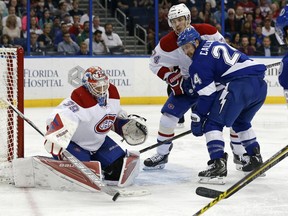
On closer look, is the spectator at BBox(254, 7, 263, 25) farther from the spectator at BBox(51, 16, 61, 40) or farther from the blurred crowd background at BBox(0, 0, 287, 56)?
the spectator at BBox(51, 16, 61, 40)

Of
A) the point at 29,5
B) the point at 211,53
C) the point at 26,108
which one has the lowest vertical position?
the point at 26,108

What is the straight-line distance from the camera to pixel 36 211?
13.3 feet

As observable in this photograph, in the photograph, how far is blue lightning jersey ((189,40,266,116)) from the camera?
4.62 meters

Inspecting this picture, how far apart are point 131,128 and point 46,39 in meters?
5.44

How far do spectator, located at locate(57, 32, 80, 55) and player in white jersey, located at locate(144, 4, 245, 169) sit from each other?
4.69 meters

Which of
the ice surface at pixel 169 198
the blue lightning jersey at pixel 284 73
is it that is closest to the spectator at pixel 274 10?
the ice surface at pixel 169 198

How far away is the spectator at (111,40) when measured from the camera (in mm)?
10477

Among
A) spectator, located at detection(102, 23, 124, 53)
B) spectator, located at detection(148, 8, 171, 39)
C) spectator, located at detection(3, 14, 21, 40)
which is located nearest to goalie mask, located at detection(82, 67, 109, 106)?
spectator, located at detection(3, 14, 21, 40)

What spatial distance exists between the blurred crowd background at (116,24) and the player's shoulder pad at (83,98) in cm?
524

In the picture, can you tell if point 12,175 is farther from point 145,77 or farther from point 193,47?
point 145,77

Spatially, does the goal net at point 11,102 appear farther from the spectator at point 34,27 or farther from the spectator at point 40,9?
the spectator at point 40,9

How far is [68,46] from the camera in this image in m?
10.2

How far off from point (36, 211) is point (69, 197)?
37 centimetres

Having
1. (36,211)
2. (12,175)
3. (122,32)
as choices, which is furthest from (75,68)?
(36,211)
